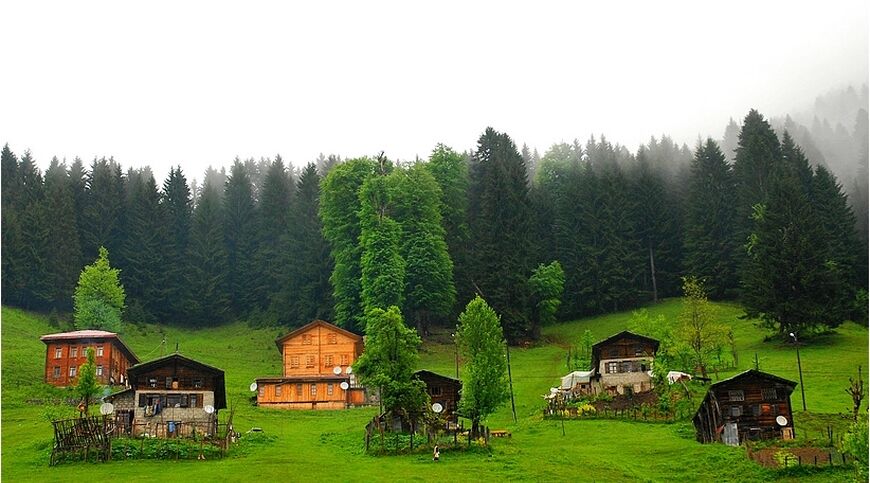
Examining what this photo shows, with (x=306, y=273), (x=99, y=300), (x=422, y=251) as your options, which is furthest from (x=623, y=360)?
(x=99, y=300)

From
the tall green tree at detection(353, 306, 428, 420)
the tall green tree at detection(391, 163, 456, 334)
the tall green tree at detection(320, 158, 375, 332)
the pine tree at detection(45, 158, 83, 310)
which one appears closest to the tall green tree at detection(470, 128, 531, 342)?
the tall green tree at detection(391, 163, 456, 334)

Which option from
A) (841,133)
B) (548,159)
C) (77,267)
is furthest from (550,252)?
(841,133)

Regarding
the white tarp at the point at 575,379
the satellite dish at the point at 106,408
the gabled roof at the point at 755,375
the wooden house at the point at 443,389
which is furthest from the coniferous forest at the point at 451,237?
the satellite dish at the point at 106,408

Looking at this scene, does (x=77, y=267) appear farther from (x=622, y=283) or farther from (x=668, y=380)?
(x=668, y=380)

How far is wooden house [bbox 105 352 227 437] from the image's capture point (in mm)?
50344

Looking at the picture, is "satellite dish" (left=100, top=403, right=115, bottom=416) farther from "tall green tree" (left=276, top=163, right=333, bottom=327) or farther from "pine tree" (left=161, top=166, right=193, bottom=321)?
"pine tree" (left=161, top=166, right=193, bottom=321)

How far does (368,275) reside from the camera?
81.4 meters

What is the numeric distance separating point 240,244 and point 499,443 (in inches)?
2919

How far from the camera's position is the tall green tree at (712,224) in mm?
92312

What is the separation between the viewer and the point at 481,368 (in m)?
47.2

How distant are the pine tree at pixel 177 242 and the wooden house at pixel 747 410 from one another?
72534 millimetres

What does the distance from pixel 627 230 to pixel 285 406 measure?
5319cm

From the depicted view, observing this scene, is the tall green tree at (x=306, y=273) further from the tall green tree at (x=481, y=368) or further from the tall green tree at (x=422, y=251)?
the tall green tree at (x=481, y=368)

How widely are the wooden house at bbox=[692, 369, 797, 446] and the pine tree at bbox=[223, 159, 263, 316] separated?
69.1 m
